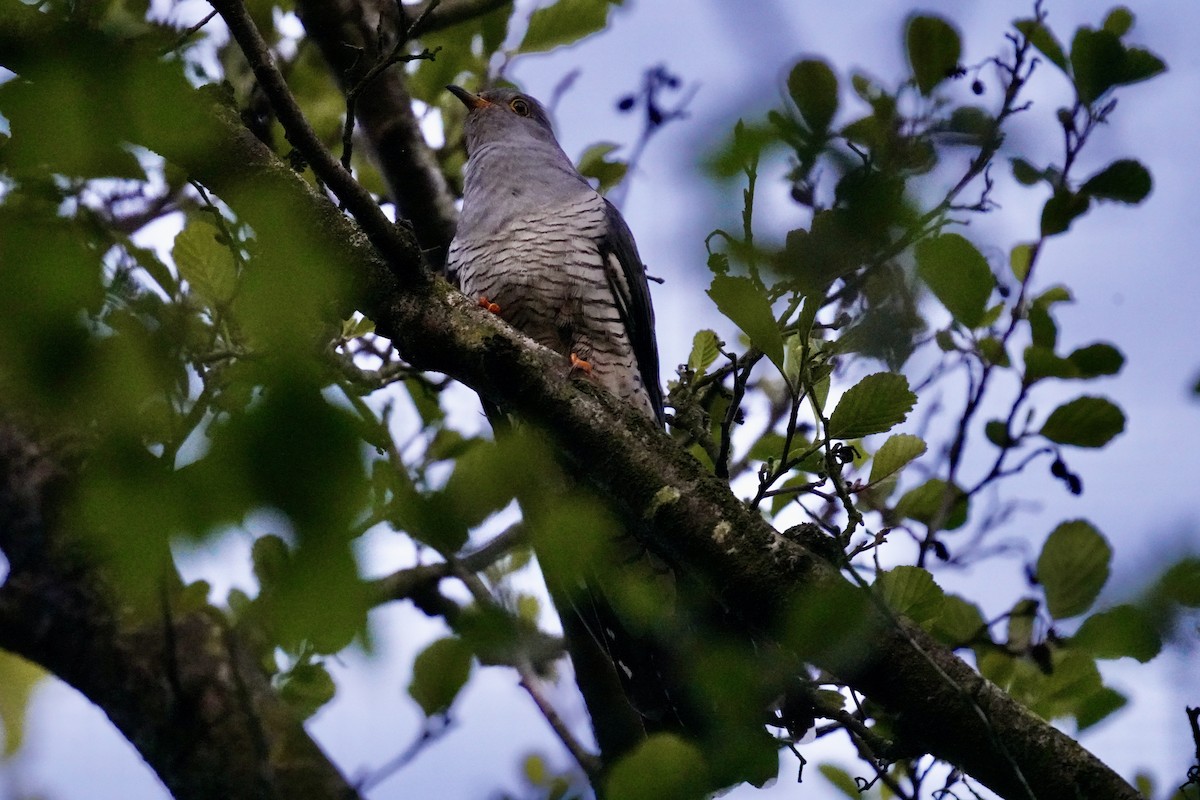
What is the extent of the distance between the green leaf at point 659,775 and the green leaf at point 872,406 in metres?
1.14

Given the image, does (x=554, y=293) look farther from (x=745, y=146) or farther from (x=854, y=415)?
(x=745, y=146)

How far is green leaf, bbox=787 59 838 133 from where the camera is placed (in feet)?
3.61

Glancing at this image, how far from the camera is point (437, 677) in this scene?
1622 mm

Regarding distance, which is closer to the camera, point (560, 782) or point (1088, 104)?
point (560, 782)

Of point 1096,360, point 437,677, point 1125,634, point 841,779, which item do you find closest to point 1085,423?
point 1096,360

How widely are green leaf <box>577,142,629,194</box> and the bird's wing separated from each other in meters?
0.48

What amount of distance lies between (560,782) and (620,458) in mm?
899

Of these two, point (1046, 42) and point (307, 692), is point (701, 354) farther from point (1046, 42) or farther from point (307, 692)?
point (307, 692)

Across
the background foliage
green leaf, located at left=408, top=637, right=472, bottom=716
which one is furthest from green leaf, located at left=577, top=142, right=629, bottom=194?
green leaf, located at left=408, top=637, right=472, bottom=716

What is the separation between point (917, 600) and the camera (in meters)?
2.32

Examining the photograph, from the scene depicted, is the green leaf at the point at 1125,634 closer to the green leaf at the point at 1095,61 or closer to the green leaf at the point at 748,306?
the green leaf at the point at 748,306

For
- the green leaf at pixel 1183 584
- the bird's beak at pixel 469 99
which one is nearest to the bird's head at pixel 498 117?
the bird's beak at pixel 469 99

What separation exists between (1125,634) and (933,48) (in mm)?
1164

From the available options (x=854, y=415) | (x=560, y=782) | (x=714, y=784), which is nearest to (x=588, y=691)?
(x=854, y=415)
